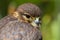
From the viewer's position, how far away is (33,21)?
437 centimetres

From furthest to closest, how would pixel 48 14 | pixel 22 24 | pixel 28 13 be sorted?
pixel 48 14 → pixel 28 13 → pixel 22 24

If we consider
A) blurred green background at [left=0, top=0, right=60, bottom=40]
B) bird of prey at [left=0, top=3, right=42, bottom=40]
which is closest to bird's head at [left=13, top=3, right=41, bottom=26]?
bird of prey at [left=0, top=3, right=42, bottom=40]

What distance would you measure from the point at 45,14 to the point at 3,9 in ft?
1.72

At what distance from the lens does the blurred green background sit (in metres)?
4.69

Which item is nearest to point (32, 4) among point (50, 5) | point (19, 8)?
point (19, 8)

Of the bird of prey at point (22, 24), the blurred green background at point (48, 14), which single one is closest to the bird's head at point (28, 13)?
the bird of prey at point (22, 24)

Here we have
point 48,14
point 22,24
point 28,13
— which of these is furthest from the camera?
point 48,14

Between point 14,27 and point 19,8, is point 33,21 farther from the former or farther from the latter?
point 14,27

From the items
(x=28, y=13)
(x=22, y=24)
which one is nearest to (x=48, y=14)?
(x=28, y=13)

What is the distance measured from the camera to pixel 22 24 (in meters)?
4.02

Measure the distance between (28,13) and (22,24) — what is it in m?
0.30

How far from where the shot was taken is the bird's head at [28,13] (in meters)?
4.27

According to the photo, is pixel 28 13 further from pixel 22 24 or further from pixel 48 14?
pixel 48 14

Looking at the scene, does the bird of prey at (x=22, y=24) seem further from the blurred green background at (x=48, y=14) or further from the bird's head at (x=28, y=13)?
the blurred green background at (x=48, y=14)
